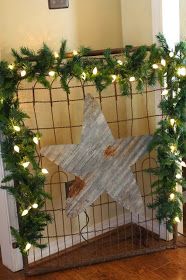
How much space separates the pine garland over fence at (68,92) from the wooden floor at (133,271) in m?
0.26

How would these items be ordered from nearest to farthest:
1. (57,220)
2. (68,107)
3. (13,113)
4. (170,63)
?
(13,113) → (170,63) → (68,107) → (57,220)

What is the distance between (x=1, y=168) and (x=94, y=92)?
0.76 metres

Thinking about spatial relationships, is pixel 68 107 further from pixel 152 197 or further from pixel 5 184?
pixel 152 197

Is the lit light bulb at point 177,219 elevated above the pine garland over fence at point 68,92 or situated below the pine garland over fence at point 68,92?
below

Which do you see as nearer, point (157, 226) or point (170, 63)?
point (170, 63)

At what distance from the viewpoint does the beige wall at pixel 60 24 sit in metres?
2.28

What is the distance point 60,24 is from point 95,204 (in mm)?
1164

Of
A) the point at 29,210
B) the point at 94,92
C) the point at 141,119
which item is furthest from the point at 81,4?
the point at 29,210

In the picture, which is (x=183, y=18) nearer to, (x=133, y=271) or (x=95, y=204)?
(x=95, y=204)

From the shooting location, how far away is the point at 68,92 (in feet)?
7.22

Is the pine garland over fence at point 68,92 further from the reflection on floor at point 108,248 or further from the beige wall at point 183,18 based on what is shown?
the beige wall at point 183,18

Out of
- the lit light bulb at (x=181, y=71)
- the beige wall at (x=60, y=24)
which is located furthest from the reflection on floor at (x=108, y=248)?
the beige wall at (x=60, y=24)

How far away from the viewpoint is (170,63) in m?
2.28

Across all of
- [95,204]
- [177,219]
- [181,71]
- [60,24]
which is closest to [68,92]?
[60,24]
